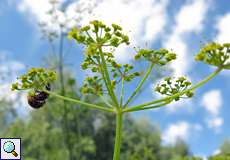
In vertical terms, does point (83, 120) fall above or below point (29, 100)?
above

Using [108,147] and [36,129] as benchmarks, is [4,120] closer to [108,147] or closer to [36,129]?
[36,129]

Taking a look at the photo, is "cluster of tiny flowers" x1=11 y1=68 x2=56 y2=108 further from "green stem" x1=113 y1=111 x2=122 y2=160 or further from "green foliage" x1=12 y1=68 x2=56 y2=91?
"green stem" x1=113 y1=111 x2=122 y2=160

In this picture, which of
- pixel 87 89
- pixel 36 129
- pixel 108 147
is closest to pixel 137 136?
pixel 108 147

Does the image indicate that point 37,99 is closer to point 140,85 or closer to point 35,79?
point 35,79

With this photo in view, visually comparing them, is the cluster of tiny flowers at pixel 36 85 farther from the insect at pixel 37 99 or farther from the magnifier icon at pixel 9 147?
the magnifier icon at pixel 9 147

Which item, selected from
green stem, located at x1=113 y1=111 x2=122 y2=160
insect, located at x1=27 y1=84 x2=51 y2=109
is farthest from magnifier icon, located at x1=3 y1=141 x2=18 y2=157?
green stem, located at x1=113 y1=111 x2=122 y2=160
